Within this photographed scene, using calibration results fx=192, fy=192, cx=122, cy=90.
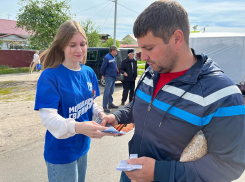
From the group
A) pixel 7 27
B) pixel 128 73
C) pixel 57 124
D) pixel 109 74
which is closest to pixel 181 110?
pixel 57 124

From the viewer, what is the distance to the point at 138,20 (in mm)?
1267

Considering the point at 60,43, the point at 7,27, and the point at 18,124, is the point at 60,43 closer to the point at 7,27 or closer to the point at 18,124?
the point at 18,124

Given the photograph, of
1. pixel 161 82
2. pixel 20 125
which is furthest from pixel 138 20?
pixel 20 125

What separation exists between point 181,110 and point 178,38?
17.9 inches

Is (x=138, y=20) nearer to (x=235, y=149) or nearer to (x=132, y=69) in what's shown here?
(x=235, y=149)

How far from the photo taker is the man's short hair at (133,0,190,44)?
A: 1178mm

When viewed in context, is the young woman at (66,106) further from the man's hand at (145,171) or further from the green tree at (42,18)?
the green tree at (42,18)

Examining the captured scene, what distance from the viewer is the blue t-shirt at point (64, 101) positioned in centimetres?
158

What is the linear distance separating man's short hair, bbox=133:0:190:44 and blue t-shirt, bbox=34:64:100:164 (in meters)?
0.84

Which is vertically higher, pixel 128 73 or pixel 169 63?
pixel 169 63

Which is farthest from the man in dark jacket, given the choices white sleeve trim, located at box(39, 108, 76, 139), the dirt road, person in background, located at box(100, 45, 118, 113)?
white sleeve trim, located at box(39, 108, 76, 139)

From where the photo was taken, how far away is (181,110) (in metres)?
1.16

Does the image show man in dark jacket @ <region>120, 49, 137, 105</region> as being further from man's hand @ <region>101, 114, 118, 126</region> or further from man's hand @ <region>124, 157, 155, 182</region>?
man's hand @ <region>124, 157, 155, 182</region>

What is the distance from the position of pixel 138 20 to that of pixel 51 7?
11.3 metres
